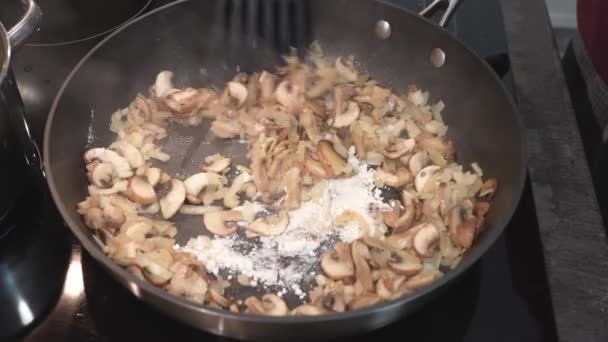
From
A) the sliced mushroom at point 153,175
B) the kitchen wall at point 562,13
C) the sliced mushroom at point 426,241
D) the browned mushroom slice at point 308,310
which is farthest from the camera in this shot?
the kitchen wall at point 562,13

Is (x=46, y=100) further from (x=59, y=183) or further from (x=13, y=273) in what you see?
(x=13, y=273)

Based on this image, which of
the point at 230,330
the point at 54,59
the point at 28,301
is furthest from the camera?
the point at 54,59

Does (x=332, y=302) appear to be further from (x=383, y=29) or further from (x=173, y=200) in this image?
Result: (x=383, y=29)

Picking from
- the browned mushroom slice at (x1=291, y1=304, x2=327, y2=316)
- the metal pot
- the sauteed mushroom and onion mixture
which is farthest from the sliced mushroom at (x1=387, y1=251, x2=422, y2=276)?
the metal pot

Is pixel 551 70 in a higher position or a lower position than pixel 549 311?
higher

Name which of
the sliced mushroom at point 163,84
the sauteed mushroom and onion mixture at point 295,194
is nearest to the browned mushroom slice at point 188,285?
the sauteed mushroom and onion mixture at point 295,194

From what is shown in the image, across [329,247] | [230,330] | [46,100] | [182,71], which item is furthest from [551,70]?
[46,100]

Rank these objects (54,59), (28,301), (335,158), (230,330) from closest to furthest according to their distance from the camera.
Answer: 1. (230,330)
2. (28,301)
3. (335,158)
4. (54,59)

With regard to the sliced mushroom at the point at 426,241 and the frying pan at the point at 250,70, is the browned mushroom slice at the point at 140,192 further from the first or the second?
the sliced mushroom at the point at 426,241
